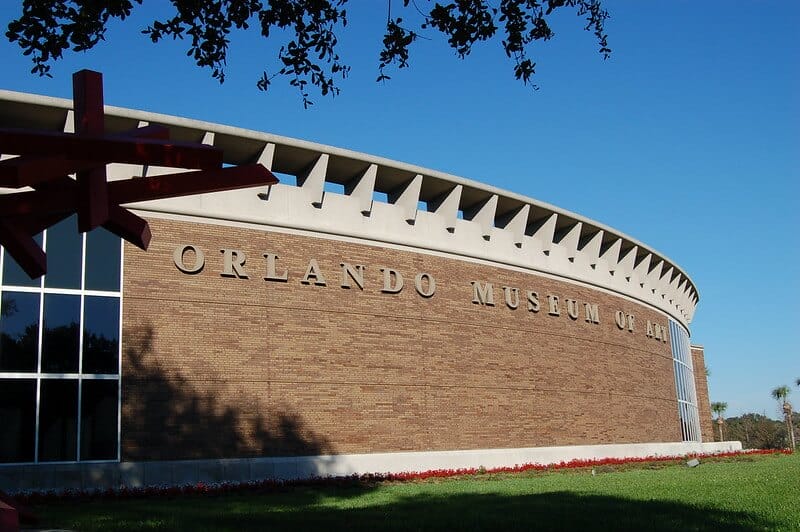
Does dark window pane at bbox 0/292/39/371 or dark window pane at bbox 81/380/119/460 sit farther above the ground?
dark window pane at bbox 0/292/39/371

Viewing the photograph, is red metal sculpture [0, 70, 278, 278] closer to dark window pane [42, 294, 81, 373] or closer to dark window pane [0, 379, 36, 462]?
dark window pane [0, 379, 36, 462]

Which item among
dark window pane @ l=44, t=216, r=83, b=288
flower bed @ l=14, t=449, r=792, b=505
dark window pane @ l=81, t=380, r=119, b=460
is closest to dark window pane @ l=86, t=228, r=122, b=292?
dark window pane @ l=44, t=216, r=83, b=288

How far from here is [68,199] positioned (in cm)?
844

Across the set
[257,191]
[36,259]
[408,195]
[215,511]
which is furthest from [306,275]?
[36,259]

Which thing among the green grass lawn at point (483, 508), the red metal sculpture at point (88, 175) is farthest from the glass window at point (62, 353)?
the red metal sculpture at point (88, 175)

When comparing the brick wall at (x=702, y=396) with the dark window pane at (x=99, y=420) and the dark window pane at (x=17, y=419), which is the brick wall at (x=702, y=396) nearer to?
the dark window pane at (x=99, y=420)

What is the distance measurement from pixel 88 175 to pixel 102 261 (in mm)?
12922

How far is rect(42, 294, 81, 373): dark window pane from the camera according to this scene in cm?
1934

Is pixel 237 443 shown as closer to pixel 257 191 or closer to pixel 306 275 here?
pixel 306 275

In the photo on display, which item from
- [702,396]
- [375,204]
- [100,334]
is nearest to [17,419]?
[100,334]

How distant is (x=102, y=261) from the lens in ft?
66.5

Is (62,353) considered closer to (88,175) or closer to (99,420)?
(99,420)

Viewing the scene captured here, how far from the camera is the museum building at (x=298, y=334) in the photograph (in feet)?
63.7

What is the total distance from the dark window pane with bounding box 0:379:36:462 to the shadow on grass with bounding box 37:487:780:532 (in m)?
3.82
